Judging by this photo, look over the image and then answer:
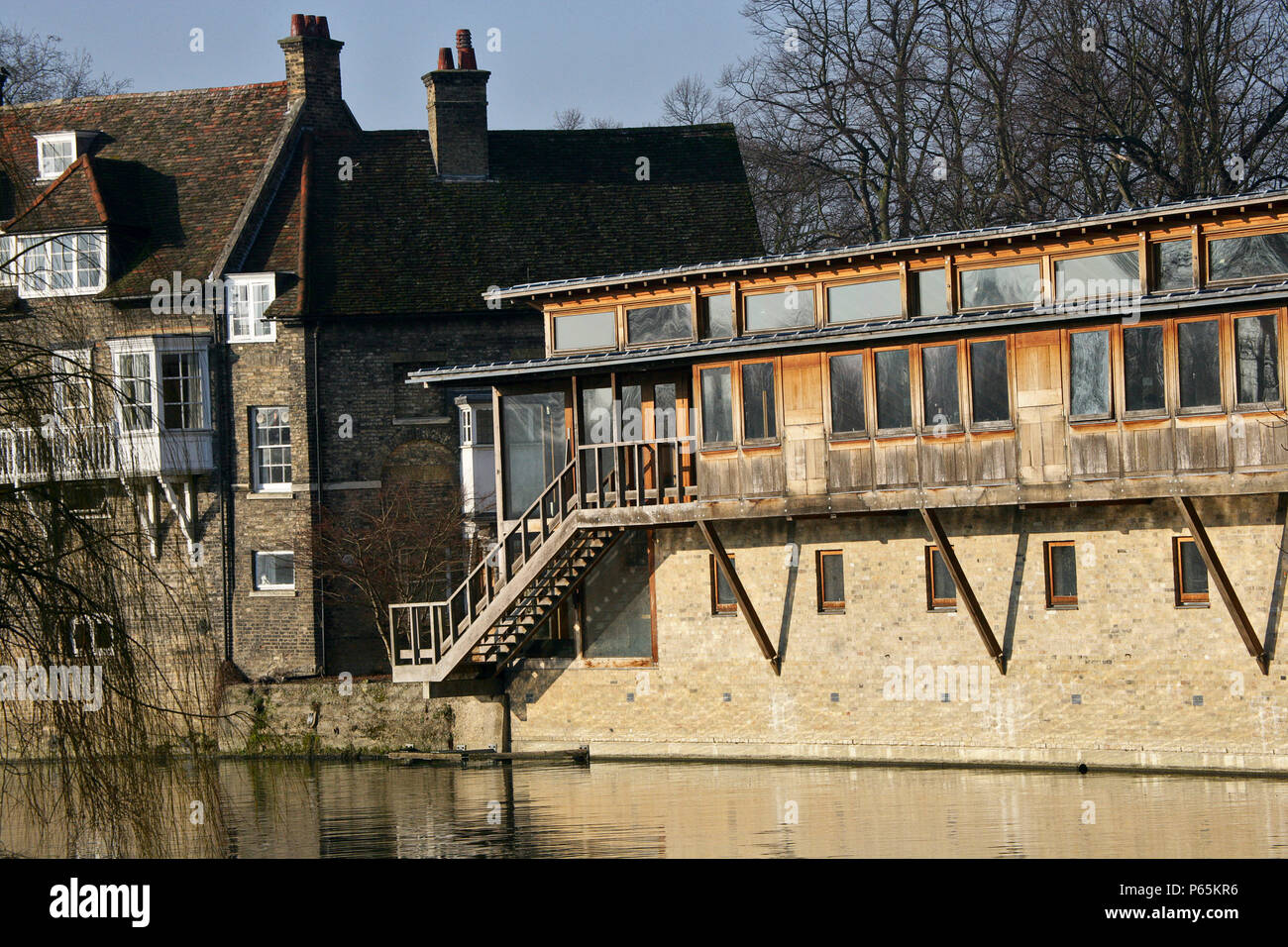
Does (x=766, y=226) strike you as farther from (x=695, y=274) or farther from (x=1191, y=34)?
(x=695, y=274)

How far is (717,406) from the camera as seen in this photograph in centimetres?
2678

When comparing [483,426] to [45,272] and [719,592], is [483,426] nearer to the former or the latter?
[719,592]

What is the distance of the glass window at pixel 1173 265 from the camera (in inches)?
912

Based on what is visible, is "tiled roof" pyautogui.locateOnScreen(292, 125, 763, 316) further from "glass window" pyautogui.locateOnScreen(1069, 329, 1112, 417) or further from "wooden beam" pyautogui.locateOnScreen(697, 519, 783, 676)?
"glass window" pyautogui.locateOnScreen(1069, 329, 1112, 417)

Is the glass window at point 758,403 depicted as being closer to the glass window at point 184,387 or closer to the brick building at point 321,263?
the brick building at point 321,263

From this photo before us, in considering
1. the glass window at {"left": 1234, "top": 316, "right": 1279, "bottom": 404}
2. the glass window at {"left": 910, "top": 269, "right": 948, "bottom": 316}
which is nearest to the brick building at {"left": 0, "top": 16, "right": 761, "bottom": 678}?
the glass window at {"left": 910, "top": 269, "right": 948, "bottom": 316}

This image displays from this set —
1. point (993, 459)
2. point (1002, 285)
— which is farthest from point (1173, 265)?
point (993, 459)

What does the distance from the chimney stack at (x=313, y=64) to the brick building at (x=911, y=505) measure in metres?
12.5

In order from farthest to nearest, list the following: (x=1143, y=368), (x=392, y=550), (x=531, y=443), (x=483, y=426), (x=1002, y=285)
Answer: (x=483, y=426)
(x=392, y=550)
(x=531, y=443)
(x=1002, y=285)
(x=1143, y=368)

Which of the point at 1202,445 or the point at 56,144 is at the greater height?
the point at 56,144

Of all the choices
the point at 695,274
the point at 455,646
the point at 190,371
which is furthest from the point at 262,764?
the point at 695,274

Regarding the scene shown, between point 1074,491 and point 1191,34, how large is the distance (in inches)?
652

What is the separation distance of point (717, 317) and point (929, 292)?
3533mm

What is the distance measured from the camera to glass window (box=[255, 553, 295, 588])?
3566 centimetres
